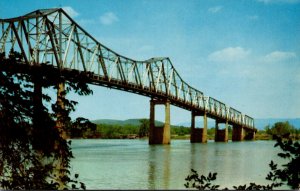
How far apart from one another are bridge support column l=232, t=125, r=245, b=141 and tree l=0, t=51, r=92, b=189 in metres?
124

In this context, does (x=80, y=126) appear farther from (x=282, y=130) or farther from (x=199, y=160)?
(x=282, y=130)

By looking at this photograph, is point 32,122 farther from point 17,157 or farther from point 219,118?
point 219,118

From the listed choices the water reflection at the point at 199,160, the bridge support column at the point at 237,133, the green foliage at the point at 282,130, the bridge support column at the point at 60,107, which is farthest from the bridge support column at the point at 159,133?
the bridge support column at the point at 60,107

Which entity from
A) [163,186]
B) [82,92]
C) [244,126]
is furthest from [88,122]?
[244,126]

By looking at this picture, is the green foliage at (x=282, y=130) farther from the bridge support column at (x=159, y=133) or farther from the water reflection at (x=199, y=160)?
the bridge support column at (x=159, y=133)

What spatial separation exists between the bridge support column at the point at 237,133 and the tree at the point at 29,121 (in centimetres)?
12436

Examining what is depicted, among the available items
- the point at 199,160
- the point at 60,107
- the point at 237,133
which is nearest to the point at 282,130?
the point at 199,160

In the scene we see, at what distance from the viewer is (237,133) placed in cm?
13450

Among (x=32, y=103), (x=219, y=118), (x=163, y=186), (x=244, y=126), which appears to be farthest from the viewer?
(x=244, y=126)

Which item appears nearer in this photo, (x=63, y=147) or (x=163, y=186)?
(x=63, y=147)

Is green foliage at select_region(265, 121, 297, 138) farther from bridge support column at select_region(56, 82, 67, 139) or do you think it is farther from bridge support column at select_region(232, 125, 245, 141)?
bridge support column at select_region(232, 125, 245, 141)

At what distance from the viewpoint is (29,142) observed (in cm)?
800

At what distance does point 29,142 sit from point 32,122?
1.22ft

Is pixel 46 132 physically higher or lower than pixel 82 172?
higher
